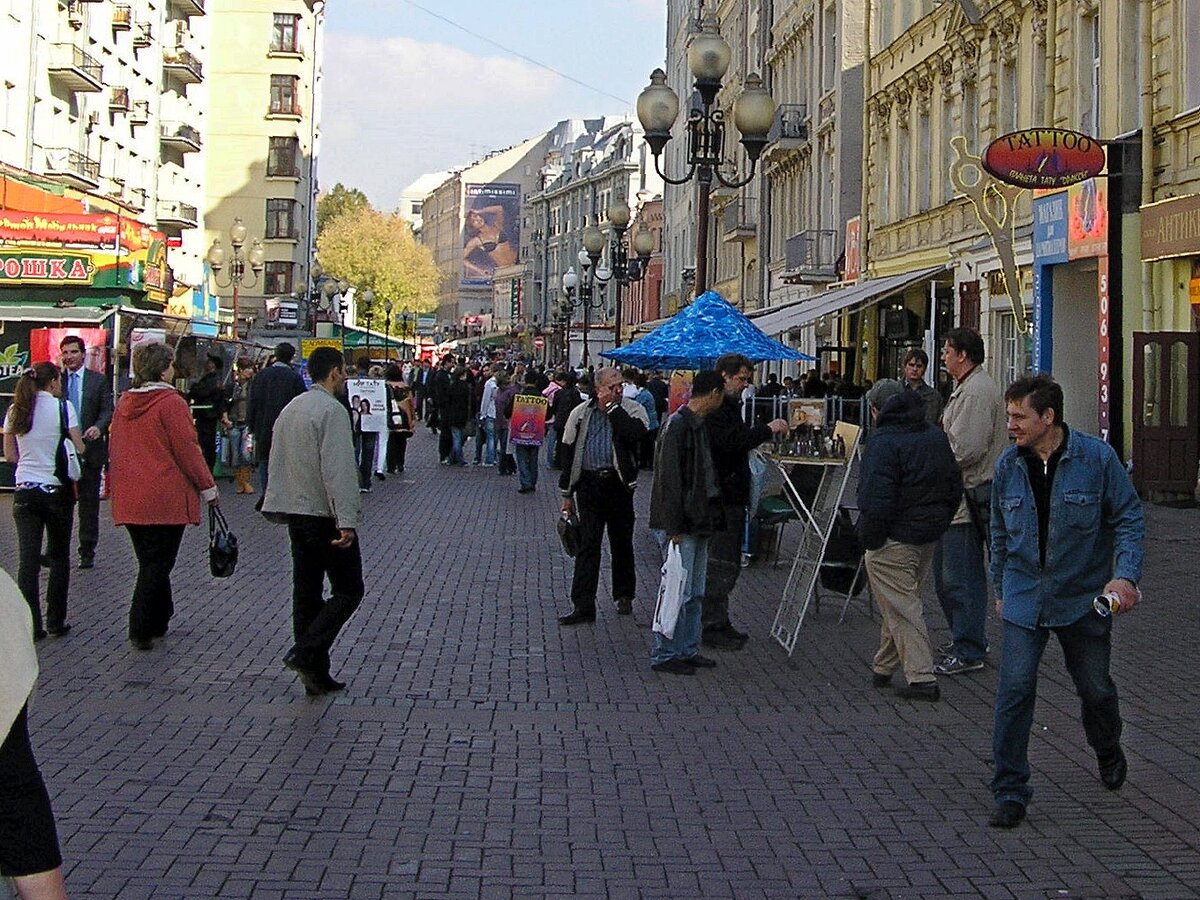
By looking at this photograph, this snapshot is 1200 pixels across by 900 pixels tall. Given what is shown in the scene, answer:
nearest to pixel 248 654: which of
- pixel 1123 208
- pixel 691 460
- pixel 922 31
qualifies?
pixel 691 460

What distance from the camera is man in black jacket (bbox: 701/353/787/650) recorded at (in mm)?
10023

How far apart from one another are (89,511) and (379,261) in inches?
3155

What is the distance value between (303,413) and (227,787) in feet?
8.02

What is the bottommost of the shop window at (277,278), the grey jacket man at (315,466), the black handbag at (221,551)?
the black handbag at (221,551)

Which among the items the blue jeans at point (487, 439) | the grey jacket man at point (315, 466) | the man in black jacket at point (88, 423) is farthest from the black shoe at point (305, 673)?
the blue jeans at point (487, 439)

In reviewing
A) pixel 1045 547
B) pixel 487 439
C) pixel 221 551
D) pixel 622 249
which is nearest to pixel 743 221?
pixel 622 249

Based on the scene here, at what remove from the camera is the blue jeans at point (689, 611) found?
31.3 ft

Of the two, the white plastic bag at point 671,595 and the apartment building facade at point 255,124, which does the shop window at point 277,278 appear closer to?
the apartment building facade at point 255,124

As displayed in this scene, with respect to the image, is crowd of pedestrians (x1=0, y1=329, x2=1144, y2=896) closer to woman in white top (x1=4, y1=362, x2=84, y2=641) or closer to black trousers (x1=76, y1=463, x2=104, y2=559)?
woman in white top (x1=4, y1=362, x2=84, y2=641)

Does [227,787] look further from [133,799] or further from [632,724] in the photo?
[632,724]

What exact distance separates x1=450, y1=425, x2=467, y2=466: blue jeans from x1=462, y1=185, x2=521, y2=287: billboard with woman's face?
111 m

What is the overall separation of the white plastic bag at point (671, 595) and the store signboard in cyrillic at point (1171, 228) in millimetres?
11383

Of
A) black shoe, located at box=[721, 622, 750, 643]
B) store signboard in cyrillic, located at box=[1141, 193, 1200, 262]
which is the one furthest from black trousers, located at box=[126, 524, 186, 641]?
store signboard in cyrillic, located at box=[1141, 193, 1200, 262]

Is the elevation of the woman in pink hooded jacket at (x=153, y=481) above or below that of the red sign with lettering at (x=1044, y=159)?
below
